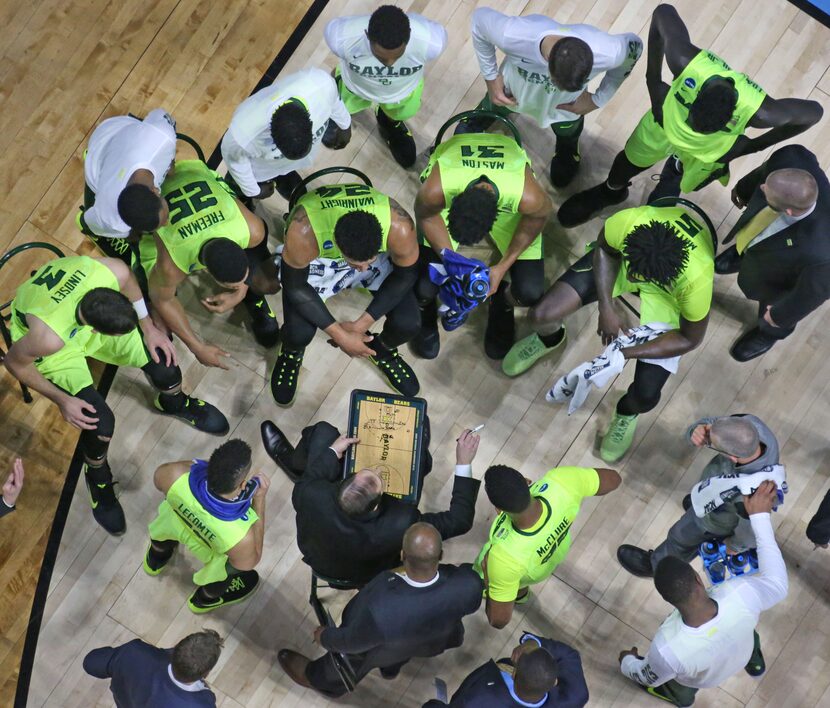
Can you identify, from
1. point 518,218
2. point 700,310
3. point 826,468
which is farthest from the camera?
point 826,468

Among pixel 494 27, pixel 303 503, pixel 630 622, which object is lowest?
pixel 630 622

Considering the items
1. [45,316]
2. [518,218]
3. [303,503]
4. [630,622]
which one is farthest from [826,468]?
[45,316]

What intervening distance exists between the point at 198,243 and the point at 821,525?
144 inches

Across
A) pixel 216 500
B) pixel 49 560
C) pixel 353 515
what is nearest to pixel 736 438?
pixel 353 515

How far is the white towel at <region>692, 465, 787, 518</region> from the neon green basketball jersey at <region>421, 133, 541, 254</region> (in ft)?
5.62

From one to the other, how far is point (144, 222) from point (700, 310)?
279 centimetres

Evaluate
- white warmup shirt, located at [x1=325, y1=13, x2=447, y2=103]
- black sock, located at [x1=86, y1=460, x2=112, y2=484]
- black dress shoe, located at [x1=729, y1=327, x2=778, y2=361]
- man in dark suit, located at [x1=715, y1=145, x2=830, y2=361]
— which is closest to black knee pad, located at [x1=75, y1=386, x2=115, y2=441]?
black sock, located at [x1=86, y1=460, x2=112, y2=484]

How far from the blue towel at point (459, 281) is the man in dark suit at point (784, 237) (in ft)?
4.55

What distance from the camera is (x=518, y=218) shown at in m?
4.74

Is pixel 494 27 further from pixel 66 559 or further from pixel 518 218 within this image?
pixel 66 559

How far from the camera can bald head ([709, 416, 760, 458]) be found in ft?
13.1

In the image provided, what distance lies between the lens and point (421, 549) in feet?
12.2

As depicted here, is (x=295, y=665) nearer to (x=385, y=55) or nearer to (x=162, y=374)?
(x=162, y=374)

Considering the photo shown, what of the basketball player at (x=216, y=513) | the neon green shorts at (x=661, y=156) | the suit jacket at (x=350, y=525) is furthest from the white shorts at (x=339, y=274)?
the neon green shorts at (x=661, y=156)
